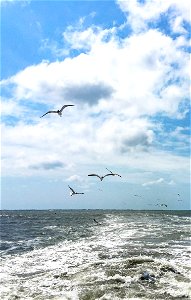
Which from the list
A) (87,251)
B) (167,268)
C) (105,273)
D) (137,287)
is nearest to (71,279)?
(105,273)

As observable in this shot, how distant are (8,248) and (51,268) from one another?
10.8m

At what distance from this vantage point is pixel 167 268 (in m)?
20.8

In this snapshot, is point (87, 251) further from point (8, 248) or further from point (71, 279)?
point (71, 279)

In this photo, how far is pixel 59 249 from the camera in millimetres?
32156

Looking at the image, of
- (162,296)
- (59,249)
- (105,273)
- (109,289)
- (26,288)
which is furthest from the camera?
(59,249)

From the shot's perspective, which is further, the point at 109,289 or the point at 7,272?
the point at 7,272

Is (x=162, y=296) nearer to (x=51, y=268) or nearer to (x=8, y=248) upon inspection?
(x=51, y=268)

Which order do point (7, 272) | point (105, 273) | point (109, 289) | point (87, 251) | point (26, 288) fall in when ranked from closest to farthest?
point (109, 289)
point (26, 288)
point (105, 273)
point (7, 272)
point (87, 251)

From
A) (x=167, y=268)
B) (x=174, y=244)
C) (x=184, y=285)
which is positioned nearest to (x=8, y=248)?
(x=174, y=244)

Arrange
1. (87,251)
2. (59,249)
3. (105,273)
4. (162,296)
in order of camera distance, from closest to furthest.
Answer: (162,296), (105,273), (87,251), (59,249)

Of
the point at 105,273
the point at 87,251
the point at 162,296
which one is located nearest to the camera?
the point at 162,296

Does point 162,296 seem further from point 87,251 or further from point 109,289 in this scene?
point 87,251

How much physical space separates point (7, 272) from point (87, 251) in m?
8.65

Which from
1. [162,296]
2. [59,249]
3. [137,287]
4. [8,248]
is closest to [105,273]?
[137,287]
